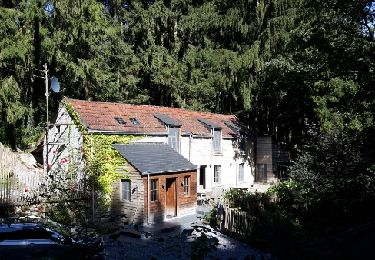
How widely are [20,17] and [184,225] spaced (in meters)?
19.5

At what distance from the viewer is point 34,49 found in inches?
1170

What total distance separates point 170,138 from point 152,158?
15.2ft

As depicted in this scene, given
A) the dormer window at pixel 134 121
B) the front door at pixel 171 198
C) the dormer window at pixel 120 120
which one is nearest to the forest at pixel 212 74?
the front door at pixel 171 198

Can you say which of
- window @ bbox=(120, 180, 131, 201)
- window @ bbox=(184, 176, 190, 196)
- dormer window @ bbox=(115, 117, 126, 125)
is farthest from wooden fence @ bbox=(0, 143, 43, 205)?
window @ bbox=(184, 176, 190, 196)

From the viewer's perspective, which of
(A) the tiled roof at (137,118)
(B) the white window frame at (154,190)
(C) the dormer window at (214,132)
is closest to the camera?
(B) the white window frame at (154,190)

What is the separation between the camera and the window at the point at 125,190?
20.5 m

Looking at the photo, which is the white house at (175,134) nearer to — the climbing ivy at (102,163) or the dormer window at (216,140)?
the dormer window at (216,140)

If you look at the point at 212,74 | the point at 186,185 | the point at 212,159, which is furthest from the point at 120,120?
the point at 212,74

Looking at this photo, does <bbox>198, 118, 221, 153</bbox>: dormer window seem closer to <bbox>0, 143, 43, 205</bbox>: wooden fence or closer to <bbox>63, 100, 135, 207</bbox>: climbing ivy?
<bbox>63, 100, 135, 207</bbox>: climbing ivy

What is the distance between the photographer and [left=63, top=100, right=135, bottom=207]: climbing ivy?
67.7 ft

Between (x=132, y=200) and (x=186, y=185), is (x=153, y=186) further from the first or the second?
(x=186, y=185)

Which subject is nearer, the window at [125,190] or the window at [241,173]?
the window at [125,190]

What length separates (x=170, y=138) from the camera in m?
26.2

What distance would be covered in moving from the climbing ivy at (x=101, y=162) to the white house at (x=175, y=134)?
1.36 feet
